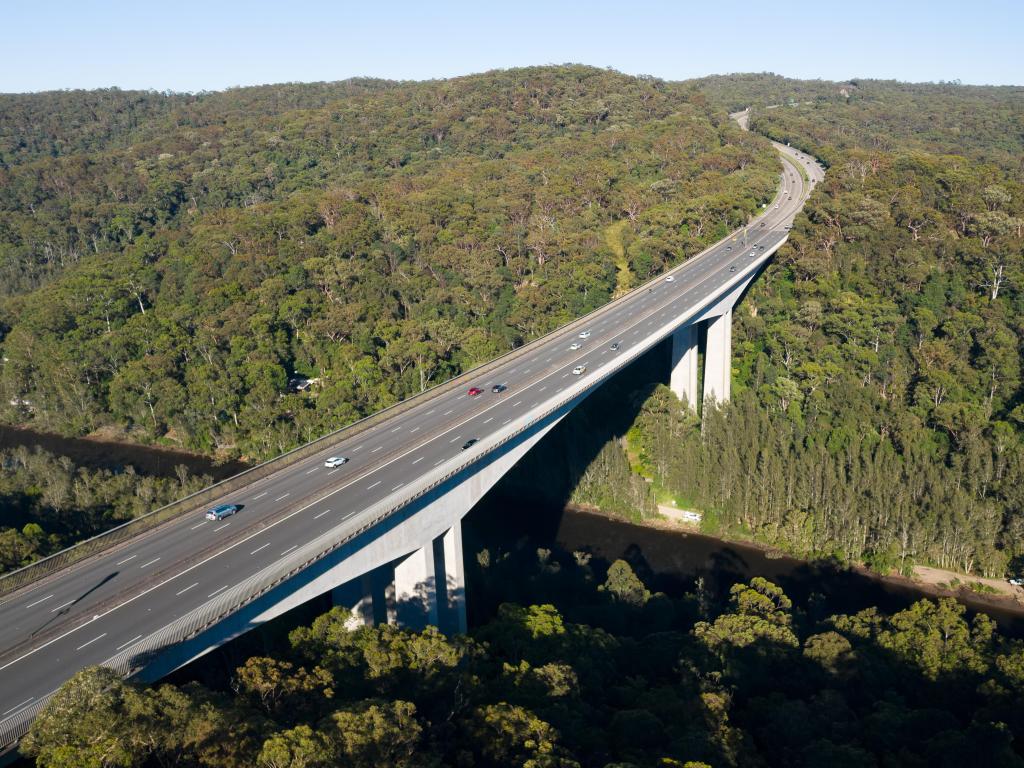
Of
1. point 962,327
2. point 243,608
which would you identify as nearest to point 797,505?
point 962,327

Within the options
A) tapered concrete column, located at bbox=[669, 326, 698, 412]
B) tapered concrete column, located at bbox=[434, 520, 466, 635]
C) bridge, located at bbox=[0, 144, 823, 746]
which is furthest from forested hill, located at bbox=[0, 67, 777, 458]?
Answer: tapered concrete column, located at bbox=[434, 520, 466, 635]

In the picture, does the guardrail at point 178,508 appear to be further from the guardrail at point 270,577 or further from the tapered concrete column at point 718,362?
the tapered concrete column at point 718,362

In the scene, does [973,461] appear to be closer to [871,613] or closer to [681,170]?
[871,613]

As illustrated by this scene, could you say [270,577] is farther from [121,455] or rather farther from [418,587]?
[121,455]

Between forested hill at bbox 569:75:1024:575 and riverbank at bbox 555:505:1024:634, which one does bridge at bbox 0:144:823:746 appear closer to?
forested hill at bbox 569:75:1024:575

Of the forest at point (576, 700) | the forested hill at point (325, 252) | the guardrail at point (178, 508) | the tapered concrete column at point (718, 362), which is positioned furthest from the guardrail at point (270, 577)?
the forested hill at point (325, 252)

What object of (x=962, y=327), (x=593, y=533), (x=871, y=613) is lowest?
(x=593, y=533)
